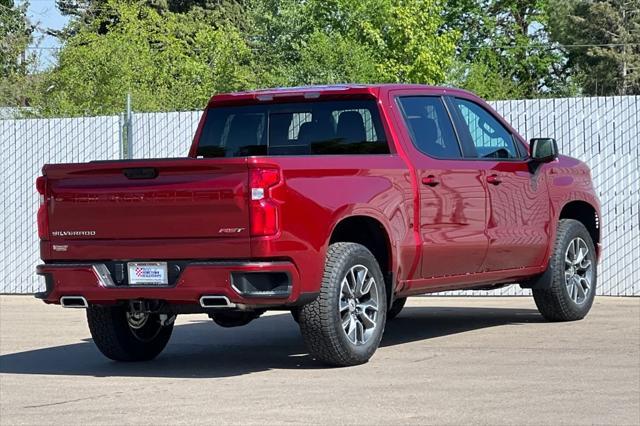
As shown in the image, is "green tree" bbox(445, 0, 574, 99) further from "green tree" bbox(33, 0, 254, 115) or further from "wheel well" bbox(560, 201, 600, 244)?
"wheel well" bbox(560, 201, 600, 244)

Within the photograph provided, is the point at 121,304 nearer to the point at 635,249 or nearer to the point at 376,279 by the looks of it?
the point at 376,279

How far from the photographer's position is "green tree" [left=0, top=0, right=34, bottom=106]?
4303 cm

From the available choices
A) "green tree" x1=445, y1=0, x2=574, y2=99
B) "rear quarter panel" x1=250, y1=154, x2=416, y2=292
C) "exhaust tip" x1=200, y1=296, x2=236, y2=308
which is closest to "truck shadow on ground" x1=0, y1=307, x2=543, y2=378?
"exhaust tip" x1=200, y1=296, x2=236, y2=308

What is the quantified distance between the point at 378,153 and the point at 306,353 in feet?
5.57

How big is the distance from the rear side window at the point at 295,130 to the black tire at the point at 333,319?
1.10 m

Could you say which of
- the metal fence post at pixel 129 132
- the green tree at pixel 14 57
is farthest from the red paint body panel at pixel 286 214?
the green tree at pixel 14 57

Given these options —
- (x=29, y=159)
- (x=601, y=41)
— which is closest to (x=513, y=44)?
(x=601, y=41)

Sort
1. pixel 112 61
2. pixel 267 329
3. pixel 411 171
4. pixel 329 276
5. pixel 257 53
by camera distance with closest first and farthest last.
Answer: pixel 329 276, pixel 411 171, pixel 267 329, pixel 112 61, pixel 257 53

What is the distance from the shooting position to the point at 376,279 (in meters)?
10.9

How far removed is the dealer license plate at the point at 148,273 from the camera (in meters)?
10.3

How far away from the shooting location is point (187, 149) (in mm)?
18781

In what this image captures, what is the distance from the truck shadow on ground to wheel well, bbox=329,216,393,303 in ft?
2.96

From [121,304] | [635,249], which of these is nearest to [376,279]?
[121,304]

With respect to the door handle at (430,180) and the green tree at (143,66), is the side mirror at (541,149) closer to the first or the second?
the door handle at (430,180)
